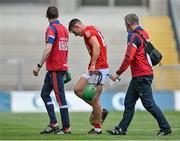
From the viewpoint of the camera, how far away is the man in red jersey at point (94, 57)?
14.6 meters

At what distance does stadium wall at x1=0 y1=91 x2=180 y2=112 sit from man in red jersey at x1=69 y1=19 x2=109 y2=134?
11.7 meters

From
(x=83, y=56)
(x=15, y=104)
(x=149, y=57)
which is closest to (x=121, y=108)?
(x=15, y=104)

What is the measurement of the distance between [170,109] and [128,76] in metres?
2.80

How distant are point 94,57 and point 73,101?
12420 mm

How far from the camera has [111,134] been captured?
14812 mm

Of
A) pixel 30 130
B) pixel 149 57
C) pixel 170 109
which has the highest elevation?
pixel 149 57

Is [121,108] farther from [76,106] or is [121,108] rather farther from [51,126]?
[51,126]

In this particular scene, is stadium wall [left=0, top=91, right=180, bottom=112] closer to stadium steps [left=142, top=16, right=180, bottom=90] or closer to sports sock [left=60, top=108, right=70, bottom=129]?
stadium steps [left=142, top=16, right=180, bottom=90]

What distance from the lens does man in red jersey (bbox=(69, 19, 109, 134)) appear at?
14641 millimetres

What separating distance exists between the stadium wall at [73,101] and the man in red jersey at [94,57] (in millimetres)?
11691

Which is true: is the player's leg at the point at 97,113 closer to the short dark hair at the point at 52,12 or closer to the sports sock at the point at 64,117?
the sports sock at the point at 64,117

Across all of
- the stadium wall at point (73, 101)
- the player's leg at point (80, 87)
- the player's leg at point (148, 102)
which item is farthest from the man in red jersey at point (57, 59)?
the stadium wall at point (73, 101)

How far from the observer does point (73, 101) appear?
88.4ft

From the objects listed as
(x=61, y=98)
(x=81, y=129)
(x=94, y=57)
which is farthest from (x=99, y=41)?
(x=81, y=129)
